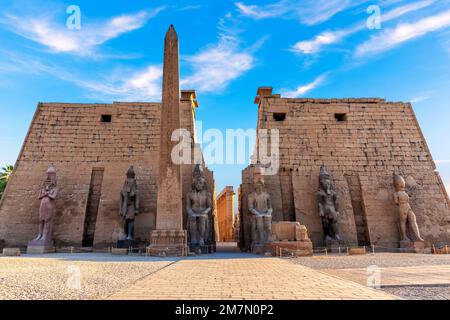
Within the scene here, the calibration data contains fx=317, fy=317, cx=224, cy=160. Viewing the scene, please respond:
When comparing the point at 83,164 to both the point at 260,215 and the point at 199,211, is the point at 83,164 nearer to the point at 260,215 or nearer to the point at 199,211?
the point at 199,211

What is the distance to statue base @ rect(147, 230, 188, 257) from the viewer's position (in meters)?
8.65

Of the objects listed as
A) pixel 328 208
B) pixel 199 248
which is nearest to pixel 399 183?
pixel 328 208

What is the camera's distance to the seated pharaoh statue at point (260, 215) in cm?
1023

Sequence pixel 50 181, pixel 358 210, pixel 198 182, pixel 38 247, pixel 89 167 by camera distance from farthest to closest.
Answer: pixel 89 167 < pixel 358 210 < pixel 50 181 < pixel 198 182 < pixel 38 247

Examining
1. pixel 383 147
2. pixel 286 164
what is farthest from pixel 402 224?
pixel 286 164

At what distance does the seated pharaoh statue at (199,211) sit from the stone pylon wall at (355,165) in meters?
1.81

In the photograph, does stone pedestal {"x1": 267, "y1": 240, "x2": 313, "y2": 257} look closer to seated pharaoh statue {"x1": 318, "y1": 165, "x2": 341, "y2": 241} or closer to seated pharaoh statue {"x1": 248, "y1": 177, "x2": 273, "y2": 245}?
seated pharaoh statue {"x1": 248, "y1": 177, "x2": 273, "y2": 245}

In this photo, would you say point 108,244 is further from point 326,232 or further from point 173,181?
point 326,232

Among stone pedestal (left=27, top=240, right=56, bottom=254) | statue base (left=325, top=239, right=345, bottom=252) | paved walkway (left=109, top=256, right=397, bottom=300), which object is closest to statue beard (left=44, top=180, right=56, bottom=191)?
stone pedestal (left=27, top=240, right=56, bottom=254)

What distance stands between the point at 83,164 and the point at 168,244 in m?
6.19

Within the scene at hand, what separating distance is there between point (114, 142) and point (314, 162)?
8392 millimetres

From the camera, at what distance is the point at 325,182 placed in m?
11.5

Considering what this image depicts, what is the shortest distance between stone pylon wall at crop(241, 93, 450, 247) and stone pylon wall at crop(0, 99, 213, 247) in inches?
155

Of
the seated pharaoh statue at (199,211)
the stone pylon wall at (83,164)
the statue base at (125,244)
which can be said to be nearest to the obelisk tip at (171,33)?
the stone pylon wall at (83,164)
